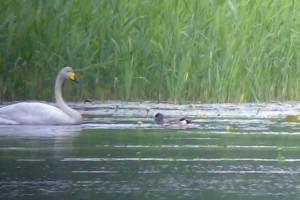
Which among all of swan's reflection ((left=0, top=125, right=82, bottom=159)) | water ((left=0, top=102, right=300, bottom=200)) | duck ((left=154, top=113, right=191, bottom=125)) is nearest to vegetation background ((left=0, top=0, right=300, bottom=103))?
water ((left=0, top=102, right=300, bottom=200))

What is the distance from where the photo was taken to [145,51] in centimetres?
1521

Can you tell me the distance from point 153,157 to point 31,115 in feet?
13.5

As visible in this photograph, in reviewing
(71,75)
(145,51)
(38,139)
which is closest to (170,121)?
(71,75)

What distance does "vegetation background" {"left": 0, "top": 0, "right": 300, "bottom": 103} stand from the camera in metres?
14.9

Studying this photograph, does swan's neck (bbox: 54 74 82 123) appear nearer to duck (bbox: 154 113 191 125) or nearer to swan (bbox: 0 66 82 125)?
swan (bbox: 0 66 82 125)

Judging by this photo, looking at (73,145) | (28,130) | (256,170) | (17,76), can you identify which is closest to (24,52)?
(17,76)

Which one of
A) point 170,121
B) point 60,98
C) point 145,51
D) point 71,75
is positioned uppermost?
point 145,51

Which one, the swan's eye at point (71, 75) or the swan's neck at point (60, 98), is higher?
the swan's eye at point (71, 75)

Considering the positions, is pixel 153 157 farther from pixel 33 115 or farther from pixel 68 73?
pixel 68 73

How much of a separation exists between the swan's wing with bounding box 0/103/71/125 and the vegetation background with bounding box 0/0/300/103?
163cm

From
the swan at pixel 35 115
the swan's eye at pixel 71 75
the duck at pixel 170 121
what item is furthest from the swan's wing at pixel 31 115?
the duck at pixel 170 121

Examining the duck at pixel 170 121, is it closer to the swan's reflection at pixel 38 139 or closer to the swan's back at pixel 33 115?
the swan's reflection at pixel 38 139

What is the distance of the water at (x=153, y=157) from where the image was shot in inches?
286

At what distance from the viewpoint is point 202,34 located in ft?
50.1
